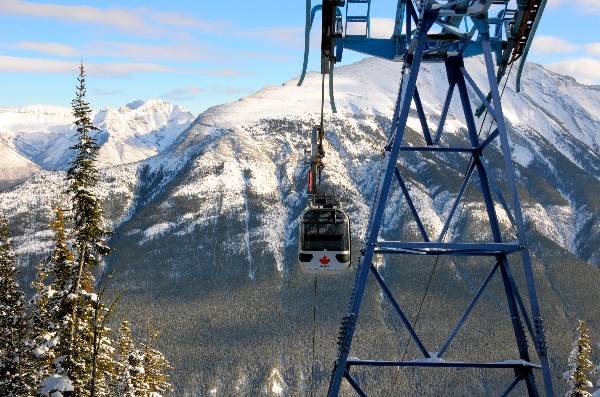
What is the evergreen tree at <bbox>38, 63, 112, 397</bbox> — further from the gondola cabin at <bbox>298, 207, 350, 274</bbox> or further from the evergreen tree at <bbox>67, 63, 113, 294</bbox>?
the gondola cabin at <bbox>298, 207, 350, 274</bbox>

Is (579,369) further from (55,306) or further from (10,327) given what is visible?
(10,327)

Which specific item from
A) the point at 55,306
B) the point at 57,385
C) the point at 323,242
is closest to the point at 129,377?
the point at 55,306

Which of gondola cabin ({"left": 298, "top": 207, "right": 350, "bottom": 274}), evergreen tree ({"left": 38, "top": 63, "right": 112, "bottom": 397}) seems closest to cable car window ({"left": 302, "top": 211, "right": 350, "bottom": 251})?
gondola cabin ({"left": 298, "top": 207, "right": 350, "bottom": 274})

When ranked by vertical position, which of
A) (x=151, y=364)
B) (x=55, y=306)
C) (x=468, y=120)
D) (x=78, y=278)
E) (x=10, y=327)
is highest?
(x=468, y=120)

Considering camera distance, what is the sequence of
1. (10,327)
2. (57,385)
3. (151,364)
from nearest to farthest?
1. (57,385)
2. (10,327)
3. (151,364)

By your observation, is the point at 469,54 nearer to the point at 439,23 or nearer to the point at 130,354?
the point at 439,23

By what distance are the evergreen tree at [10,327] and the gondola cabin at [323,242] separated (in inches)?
536

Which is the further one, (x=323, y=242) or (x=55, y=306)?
(x=55, y=306)

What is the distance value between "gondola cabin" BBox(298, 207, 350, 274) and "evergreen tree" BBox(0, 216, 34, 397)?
44.7ft

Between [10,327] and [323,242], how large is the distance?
601 inches

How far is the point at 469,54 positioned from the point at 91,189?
1417 centimetres

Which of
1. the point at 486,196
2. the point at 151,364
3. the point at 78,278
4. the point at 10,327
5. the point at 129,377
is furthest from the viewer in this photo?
the point at 151,364

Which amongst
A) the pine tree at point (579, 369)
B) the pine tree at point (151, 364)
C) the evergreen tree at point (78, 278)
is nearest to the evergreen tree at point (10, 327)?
the evergreen tree at point (78, 278)

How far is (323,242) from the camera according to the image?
82.9 feet
